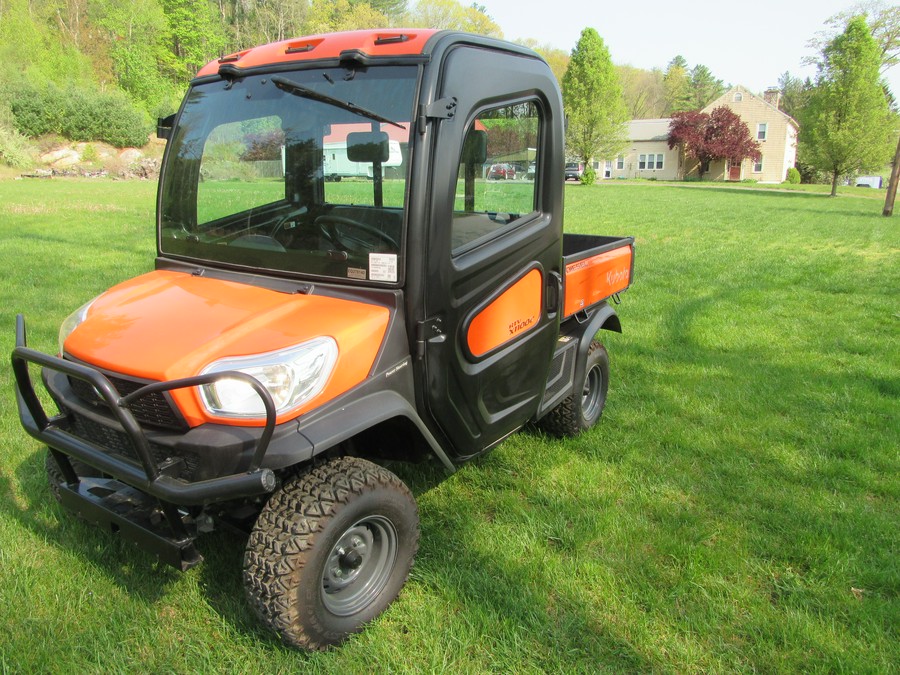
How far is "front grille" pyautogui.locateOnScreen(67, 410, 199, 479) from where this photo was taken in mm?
2139

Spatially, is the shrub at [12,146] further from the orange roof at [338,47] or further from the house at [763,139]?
the house at [763,139]

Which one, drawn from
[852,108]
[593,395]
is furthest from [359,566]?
[852,108]

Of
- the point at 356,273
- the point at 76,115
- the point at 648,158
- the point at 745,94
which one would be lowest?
the point at 356,273

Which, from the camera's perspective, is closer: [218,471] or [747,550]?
[218,471]

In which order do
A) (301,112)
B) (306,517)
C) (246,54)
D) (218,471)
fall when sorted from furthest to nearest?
(246,54) → (301,112) → (306,517) → (218,471)

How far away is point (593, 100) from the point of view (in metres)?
44.1

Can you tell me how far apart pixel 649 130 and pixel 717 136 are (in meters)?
10.7

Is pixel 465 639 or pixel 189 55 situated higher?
pixel 189 55

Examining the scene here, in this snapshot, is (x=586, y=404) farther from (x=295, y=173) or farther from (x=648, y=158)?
(x=648, y=158)

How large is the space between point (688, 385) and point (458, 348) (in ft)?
10.5

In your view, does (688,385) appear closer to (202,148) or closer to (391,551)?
(391,551)

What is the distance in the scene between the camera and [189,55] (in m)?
54.5

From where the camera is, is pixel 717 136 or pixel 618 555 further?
pixel 717 136

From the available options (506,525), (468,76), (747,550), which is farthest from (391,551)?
(468,76)
